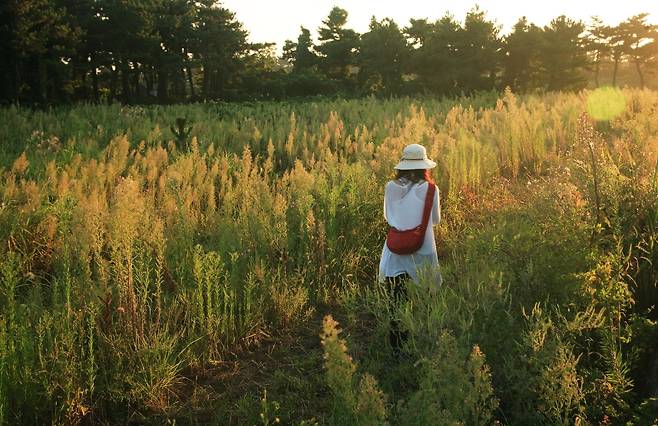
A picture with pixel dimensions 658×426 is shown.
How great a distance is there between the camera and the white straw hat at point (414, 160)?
3.61m

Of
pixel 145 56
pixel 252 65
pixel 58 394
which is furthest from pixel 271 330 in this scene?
pixel 252 65

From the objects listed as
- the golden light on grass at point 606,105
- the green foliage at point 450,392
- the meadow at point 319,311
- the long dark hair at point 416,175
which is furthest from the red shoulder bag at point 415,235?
the golden light on grass at point 606,105

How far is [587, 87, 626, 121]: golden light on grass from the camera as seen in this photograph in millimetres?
11163

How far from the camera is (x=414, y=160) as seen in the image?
367 cm

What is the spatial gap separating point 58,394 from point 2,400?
0.32 m

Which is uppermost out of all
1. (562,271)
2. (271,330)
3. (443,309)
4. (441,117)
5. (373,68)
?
(373,68)

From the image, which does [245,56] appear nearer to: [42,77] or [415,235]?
[42,77]

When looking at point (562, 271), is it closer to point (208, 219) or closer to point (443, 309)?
point (443, 309)

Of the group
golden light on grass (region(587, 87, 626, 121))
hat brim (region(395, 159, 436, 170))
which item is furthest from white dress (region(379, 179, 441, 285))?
golden light on grass (region(587, 87, 626, 121))

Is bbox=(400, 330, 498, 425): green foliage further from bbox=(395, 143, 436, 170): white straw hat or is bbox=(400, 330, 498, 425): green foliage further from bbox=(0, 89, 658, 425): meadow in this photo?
bbox=(395, 143, 436, 170): white straw hat

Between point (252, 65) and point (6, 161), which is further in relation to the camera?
point (252, 65)

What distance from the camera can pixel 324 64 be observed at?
153 feet

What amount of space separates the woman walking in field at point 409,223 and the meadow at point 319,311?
181 mm

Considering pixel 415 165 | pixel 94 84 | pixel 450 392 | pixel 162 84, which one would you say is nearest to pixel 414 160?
pixel 415 165
